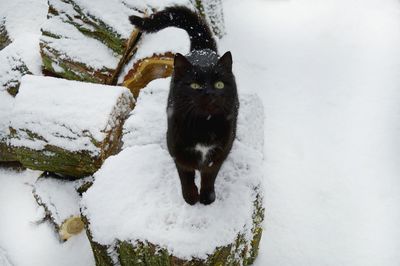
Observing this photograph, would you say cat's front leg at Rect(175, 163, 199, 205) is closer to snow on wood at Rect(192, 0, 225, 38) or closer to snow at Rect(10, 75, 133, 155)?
snow at Rect(10, 75, 133, 155)

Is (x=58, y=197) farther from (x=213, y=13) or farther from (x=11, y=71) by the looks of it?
(x=213, y=13)

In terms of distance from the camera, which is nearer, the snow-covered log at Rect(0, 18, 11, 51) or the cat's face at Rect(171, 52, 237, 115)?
the cat's face at Rect(171, 52, 237, 115)

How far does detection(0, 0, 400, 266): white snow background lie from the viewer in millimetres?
3389

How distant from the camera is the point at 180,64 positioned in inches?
86.4

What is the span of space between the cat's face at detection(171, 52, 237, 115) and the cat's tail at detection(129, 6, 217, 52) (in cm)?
79

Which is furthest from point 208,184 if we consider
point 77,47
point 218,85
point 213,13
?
point 213,13

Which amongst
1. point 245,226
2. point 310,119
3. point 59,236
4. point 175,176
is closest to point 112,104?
point 175,176

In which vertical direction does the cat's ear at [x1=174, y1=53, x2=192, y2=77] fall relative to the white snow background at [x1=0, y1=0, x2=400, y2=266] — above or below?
above

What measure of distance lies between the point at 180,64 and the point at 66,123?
1.46 meters

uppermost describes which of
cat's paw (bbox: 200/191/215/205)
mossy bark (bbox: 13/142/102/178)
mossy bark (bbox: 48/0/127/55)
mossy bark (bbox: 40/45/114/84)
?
mossy bark (bbox: 48/0/127/55)

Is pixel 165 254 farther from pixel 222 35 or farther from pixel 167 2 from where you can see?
pixel 222 35

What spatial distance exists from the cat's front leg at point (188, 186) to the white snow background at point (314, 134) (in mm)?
994

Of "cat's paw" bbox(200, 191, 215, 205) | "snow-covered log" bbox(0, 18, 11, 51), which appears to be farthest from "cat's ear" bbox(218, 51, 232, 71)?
"snow-covered log" bbox(0, 18, 11, 51)

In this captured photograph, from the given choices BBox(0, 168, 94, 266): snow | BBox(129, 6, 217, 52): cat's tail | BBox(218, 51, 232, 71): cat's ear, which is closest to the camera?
BBox(218, 51, 232, 71): cat's ear
